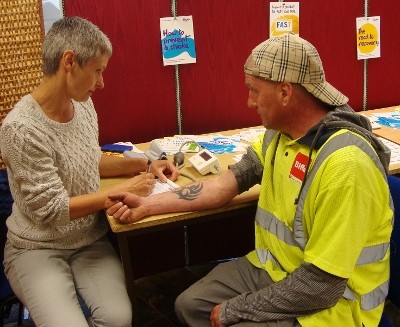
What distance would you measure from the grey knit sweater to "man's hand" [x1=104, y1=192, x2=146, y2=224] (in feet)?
0.50

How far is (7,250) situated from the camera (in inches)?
72.2

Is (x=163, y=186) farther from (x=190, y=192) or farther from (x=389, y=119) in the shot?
(x=389, y=119)

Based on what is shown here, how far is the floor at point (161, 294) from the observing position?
7.86 feet

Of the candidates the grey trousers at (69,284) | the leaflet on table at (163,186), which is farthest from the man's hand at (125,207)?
the grey trousers at (69,284)

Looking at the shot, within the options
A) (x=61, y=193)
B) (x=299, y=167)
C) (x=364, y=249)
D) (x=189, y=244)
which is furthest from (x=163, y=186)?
(x=189, y=244)

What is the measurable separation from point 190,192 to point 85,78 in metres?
0.53

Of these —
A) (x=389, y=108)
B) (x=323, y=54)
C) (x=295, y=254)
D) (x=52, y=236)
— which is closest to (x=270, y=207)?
(x=295, y=254)

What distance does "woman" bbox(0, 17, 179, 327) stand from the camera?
162cm

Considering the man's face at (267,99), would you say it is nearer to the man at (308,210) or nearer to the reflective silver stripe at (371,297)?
the man at (308,210)

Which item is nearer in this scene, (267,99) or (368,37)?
(267,99)

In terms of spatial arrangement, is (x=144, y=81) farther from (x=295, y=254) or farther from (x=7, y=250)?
(x=295, y=254)

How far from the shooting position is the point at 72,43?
164 centimetres

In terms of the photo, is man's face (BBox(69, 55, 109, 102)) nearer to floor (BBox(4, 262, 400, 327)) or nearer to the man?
the man

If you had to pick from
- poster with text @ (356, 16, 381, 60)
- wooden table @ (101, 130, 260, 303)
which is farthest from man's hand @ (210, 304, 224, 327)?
poster with text @ (356, 16, 381, 60)
